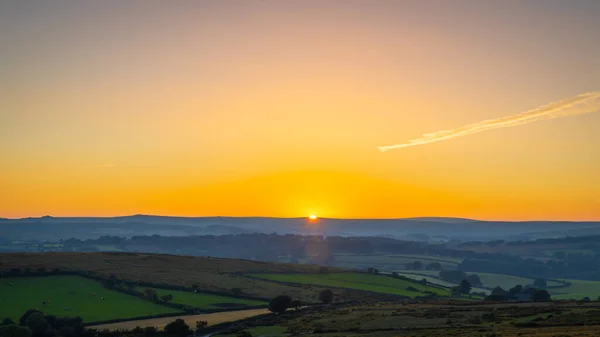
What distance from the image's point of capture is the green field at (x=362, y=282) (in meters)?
153

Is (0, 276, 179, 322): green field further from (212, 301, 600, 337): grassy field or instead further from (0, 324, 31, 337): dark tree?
(212, 301, 600, 337): grassy field

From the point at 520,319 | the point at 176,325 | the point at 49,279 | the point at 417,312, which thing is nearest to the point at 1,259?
the point at 49,279

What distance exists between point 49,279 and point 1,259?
2544 cm

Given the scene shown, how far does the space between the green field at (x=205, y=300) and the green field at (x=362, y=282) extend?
101 ft

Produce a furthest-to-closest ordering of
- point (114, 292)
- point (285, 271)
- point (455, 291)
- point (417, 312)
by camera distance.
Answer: point (285, 271)
point (455, 291)
point (114, 292)
point (417, 312)

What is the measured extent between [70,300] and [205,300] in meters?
25.0

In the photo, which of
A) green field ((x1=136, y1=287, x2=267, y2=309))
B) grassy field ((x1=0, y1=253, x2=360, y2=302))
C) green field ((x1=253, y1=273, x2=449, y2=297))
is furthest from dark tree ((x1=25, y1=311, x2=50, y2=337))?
green field ((x1=253, y1=273, x2=449, y2=297))

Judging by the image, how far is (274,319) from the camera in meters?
→ 101

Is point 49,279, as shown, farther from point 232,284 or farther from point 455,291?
point 455,291

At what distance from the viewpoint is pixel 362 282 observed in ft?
536

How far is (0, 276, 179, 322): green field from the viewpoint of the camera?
10375 centimetres

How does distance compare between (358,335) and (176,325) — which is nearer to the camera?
(358,335)

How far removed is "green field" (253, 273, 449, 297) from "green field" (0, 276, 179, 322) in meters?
47.7

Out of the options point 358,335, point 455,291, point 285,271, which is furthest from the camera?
point 285,271
